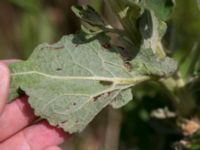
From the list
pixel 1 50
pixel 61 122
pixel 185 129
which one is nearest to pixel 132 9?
pixel 61 122

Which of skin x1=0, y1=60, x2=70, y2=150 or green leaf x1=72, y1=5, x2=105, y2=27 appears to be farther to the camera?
skin x1=0, y1=60, x2=70, y2=150

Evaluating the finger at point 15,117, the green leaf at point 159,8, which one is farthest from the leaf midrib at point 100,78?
the green leaf at point 159,8

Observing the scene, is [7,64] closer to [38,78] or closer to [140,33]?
[38,78]

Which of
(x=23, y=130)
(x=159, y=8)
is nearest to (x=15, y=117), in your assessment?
(x=23, y=130)

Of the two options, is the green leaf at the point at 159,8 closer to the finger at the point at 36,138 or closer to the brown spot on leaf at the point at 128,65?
the brown spot on leaf at the point at 128,65

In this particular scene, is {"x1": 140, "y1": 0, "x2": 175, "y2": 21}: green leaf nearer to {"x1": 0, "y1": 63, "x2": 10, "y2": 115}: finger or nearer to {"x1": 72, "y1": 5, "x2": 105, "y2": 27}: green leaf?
{"x1": 72, "y1": 5, "x2": 105, "y2": 27}: green leaf

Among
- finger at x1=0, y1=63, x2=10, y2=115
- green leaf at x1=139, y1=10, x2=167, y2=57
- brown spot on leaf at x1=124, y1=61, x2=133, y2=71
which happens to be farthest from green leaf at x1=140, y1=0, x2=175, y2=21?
finger at x1=0, y1=63, x2=10, y2=115
